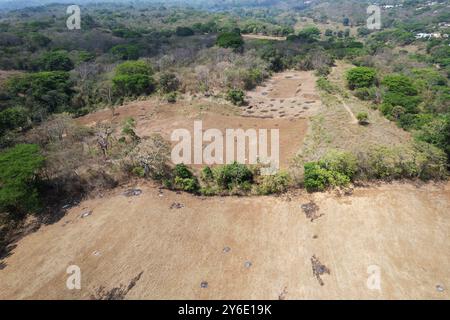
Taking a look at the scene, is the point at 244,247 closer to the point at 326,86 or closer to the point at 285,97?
the point at 285,97

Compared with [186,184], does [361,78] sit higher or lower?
higher

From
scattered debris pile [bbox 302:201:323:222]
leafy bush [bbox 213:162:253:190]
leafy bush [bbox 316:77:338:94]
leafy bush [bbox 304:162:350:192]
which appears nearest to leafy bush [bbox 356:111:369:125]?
leafy bush [bbox 316:77:338:94]

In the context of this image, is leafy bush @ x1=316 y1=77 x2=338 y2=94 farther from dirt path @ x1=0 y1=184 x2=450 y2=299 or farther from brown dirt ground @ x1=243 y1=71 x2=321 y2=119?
dirt path @ x1=0 y1=184 x2=450 y2=299

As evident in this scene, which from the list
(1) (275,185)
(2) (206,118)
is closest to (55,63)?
(2) (206,118)

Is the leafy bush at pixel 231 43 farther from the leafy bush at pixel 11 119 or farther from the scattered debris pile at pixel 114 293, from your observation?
the scattered debris pile at pixel 114 293

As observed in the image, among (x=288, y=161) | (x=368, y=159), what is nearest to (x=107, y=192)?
(x=288, y=161)

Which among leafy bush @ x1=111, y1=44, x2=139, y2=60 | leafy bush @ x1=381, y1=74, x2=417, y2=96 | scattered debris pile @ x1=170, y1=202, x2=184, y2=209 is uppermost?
leafy bush @ x1=111, y1=44, x2=139, y2=60

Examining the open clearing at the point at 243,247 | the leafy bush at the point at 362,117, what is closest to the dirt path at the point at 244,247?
the open clearing at the point at 243,247

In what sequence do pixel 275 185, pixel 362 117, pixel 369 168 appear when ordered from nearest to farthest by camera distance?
pixel 275 185, pixel 369 168, pixel 362 117
